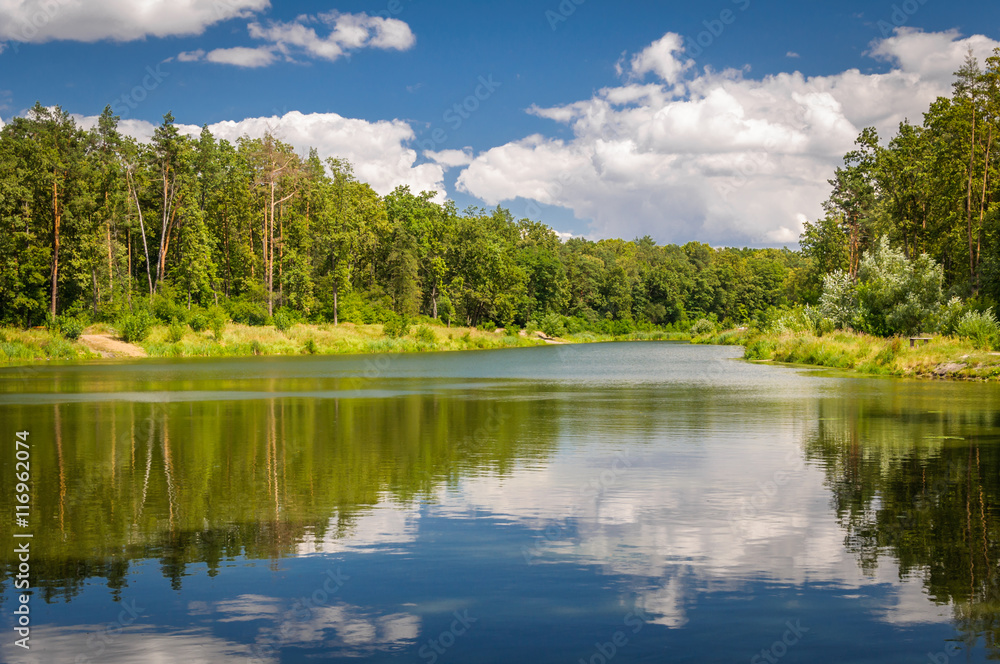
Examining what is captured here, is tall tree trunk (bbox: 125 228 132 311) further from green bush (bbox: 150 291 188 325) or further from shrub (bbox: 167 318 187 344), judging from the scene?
shrub (bbox: 167 318 187 344)

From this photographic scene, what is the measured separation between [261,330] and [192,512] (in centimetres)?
6532

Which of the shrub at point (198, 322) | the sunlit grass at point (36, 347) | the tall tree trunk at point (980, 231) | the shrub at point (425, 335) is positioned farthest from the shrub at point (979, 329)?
the sunlit grass at point (36, 347)

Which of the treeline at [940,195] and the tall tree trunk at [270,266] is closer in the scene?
the treeline at [940,195]

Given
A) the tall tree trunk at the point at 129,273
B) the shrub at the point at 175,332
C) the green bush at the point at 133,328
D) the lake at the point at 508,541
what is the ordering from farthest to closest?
the tall tree trunk at the point at 129,273 → the shrub at the point at 175,332 → the green bush at the point at 133,328 → the lake at the point at 508,541

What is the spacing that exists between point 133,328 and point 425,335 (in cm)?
3204

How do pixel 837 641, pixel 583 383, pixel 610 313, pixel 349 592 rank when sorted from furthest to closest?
1. pixel 610 313
2. pixel 583 383
3. pixel 349 592
4. pixel 837 641

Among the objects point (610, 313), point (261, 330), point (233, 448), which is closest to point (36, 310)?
point (261, 330)

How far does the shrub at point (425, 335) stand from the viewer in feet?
286

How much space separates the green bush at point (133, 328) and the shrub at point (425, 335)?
29687mm

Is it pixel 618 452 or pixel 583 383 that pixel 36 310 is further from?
pixel 618 452

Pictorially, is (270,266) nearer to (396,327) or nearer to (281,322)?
(281,322)

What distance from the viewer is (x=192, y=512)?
1111cm

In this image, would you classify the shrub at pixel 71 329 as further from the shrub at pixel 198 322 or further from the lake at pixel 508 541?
the lake at pixel 508 541

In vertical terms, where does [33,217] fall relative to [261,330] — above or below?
above
